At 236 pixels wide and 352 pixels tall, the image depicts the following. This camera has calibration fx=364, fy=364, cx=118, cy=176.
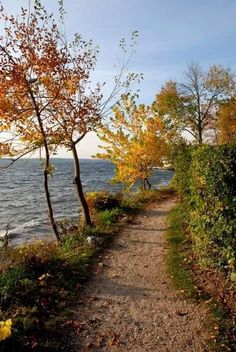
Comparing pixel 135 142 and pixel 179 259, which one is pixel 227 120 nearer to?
pixel 135 142

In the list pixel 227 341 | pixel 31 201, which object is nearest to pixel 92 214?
pixel 227 341

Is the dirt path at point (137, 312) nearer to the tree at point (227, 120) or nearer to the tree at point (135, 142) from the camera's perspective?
the tree at point (135, 142)

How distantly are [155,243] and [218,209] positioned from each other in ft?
17.3

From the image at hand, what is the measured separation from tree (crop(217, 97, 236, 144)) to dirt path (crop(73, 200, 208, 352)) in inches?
1030

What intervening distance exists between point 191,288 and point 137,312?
1561 millimetres

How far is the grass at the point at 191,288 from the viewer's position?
5.89 m

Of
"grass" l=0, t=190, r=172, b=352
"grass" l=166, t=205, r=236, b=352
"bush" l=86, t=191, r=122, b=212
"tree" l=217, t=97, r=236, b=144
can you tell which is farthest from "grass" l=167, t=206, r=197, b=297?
"tree" l=217, t=97, r=236, b=144

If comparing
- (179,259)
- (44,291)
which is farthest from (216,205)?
(44,291)

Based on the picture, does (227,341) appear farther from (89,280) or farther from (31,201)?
(31,201)

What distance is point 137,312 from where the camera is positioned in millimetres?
7027

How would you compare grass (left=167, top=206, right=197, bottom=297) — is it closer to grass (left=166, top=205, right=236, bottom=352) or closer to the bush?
grass (left=166, top=205, right=236, bottom=352)

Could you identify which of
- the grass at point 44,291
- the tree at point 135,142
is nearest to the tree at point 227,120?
the tree at point 135,142

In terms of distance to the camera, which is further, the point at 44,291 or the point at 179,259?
the point at 179,259

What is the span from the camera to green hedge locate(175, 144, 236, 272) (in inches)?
256
